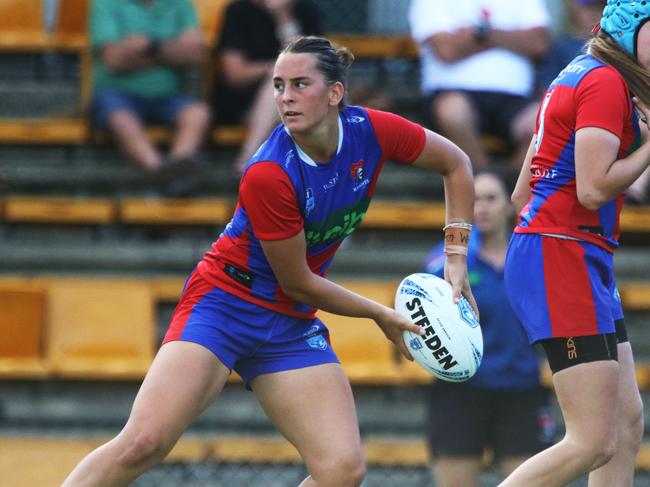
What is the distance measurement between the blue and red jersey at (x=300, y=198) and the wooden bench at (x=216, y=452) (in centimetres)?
257

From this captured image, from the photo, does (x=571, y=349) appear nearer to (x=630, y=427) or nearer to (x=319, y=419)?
(x=630, y=427)

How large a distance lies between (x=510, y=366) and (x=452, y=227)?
1553 mm

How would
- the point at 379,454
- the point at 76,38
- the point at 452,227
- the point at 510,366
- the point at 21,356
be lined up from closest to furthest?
the point at 452,227 < the point at 510,366 < the point at 379,454 < the point at 21,356 < the point at 76,38

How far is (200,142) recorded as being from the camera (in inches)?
339

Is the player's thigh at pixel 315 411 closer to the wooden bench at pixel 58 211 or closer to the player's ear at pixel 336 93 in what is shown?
the player's ear at pixel 336 93

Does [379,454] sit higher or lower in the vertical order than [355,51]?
lower

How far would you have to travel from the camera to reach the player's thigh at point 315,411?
A: 4.61 meters

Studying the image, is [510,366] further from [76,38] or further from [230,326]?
[76,38]

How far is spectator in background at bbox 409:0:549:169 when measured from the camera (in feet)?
27.4

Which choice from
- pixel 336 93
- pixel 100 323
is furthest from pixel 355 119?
pixel 100 323

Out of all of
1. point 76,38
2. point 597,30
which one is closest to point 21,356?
point 76,38

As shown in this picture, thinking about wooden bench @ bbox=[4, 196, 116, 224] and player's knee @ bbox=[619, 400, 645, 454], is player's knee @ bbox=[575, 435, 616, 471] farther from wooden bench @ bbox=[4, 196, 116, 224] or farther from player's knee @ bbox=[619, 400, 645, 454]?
wooden bench @ bbox=[4, 196, 116, 224]

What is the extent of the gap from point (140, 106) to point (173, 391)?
436 centimetres

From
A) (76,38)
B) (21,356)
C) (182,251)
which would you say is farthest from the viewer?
(76,38)
